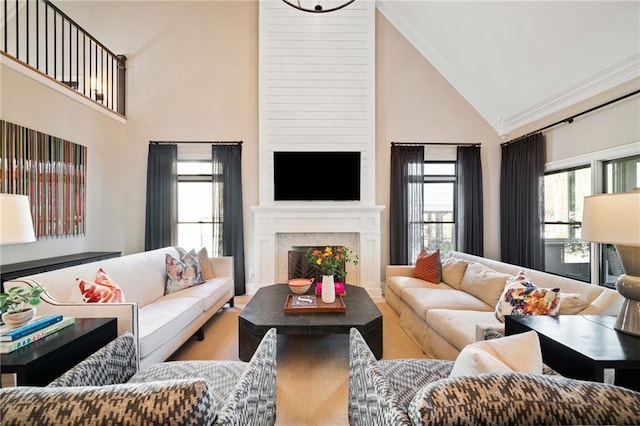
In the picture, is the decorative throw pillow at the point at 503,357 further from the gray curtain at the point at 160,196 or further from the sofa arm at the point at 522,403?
the gray curtain at the point at 160,196

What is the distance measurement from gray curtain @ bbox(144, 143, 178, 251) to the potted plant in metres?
3.18

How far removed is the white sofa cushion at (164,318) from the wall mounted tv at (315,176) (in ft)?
7.12

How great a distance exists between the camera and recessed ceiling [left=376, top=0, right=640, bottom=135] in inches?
113

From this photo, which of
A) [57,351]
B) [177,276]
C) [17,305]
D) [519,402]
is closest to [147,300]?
[177,276]

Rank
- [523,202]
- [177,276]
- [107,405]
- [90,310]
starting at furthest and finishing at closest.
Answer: [523,202] < [177,276] < [90,310] < [107,405]

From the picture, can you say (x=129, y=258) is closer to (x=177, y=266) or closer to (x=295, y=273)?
(x=177, y=266)

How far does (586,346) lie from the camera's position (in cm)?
130

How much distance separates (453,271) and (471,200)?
5.91 feet

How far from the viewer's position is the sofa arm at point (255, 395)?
945 millimetres

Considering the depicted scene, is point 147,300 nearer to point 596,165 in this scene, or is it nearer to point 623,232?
point 623,232

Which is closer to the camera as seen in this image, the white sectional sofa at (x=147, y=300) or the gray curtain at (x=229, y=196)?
the white sectional sofa at (x=147, y=300)

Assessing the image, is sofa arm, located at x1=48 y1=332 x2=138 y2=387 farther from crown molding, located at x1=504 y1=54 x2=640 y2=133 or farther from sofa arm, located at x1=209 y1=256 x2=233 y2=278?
crown molding, located at x1=504 y1=54 x2=640 y2=133

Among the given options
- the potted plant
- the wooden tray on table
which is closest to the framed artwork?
the potted plant

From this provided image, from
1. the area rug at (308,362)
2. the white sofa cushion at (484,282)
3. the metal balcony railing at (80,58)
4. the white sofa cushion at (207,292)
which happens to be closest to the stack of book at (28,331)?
the area rug at (308,362)
